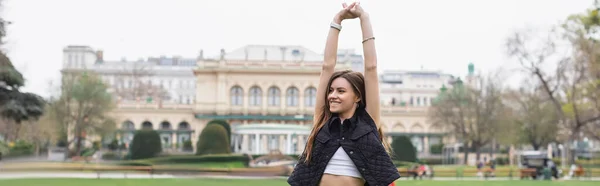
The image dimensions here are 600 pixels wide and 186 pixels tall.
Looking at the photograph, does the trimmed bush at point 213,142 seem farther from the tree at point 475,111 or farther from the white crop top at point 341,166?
the white crop top at point 341,166

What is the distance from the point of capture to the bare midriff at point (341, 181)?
274cm

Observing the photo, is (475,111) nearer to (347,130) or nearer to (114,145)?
A: (114,145)

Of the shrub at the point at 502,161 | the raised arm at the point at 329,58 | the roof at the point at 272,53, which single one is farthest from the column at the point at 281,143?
the raised arm at the point at 329,58

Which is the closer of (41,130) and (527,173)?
(527,173)

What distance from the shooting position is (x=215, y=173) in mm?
24906

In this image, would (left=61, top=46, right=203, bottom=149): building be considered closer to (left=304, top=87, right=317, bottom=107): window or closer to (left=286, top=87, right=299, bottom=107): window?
(left=286, top=87, right=299, bottom=107): window

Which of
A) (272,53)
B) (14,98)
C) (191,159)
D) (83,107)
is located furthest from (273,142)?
(14,98)

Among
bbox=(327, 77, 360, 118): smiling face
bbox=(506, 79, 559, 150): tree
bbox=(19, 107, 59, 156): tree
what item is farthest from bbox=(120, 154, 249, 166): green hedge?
bbox=(327, 77, 360, 118): smiling face

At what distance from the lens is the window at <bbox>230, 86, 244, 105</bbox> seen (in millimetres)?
60625

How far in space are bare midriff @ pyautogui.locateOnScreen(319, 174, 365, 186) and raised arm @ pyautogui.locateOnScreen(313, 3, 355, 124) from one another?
0.31m

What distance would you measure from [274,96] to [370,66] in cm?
5823

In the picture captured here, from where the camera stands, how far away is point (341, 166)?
2.76m

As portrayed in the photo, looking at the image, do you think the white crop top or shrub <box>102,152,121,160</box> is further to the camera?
shrub <box>102,152,121,160</box>

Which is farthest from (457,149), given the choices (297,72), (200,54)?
(200,54)
